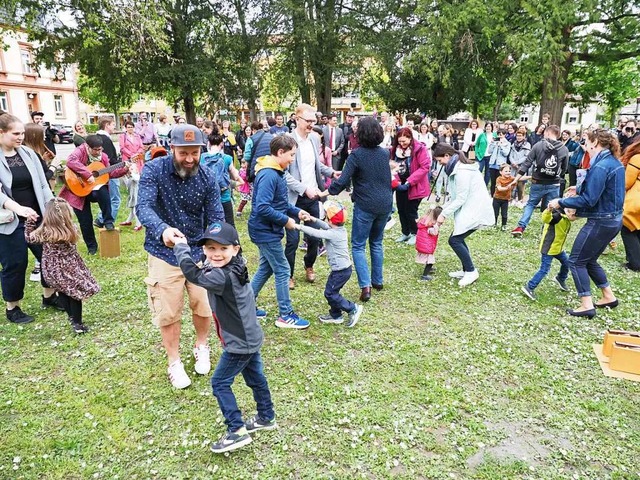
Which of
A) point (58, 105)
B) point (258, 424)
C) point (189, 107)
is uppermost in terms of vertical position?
point (58, 105)

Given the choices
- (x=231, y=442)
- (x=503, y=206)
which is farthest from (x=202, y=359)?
(x=503, y=206)

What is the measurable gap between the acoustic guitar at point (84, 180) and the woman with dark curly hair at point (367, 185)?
3958 mm

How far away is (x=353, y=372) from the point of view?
3.95m

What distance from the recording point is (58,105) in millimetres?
50344

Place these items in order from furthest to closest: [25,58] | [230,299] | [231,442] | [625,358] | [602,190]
Result: [25,58] < [602,190] < [625,358] < [231,442] < [230,299]

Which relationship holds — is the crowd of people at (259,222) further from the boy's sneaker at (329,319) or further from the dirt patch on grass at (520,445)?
the dirt patch on grass at (520,445)

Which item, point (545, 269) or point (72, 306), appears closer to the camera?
point (72, 306)

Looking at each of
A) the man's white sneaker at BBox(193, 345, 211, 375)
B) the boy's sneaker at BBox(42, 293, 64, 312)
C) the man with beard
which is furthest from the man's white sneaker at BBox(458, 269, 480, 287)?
the boy's sneaker at BBox(42, 293, 64, 312)

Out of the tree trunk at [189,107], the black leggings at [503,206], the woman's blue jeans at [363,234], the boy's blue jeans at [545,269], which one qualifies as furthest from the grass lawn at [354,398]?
the tree trunk at [189,107]

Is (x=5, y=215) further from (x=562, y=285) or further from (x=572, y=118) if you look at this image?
(x=572, y=118)

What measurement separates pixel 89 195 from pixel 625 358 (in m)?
7.03

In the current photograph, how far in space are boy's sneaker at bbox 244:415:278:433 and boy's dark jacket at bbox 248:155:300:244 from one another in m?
1.78

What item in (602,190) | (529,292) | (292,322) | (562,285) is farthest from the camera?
(562,285)

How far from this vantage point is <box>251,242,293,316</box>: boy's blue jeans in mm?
4520
